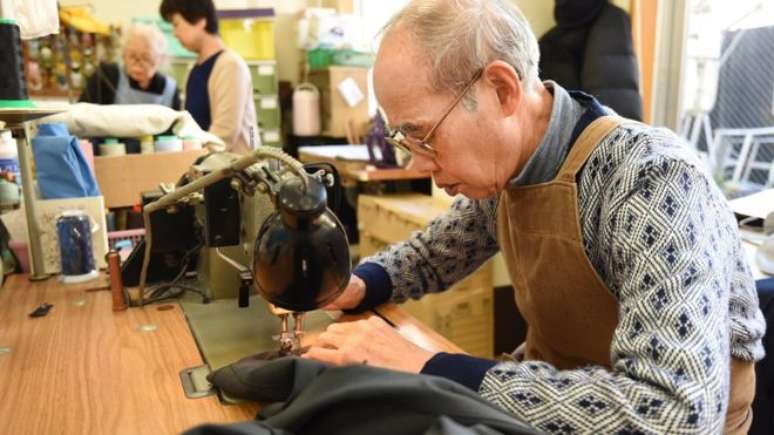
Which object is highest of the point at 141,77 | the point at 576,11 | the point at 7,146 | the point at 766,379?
the point at 576,11

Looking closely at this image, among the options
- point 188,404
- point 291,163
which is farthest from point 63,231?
point 291,163

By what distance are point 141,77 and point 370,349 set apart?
9.83ft

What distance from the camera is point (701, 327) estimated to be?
2.53 feet

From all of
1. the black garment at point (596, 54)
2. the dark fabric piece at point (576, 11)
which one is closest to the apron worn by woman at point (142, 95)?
the black garment at point (596, 54)

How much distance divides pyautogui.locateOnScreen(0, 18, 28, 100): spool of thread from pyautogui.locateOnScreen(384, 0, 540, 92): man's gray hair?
0.92 metres

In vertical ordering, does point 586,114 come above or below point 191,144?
above

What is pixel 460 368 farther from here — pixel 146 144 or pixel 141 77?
pixel 141 77

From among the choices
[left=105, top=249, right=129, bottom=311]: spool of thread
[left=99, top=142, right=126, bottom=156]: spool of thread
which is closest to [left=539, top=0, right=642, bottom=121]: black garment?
[left=99, top=142, right=126, bottom=156]: spool of thread

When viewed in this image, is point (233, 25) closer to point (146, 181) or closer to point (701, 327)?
point (146, 181)

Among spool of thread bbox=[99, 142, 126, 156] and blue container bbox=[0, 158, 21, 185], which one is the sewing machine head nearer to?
blue container bbox=[0, 158, 21, 185]

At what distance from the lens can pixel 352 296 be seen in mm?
1239

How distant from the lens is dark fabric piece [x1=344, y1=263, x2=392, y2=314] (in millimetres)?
1265

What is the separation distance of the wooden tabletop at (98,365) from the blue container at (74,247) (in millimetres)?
87

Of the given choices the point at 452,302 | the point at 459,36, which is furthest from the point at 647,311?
the point at 452,302
